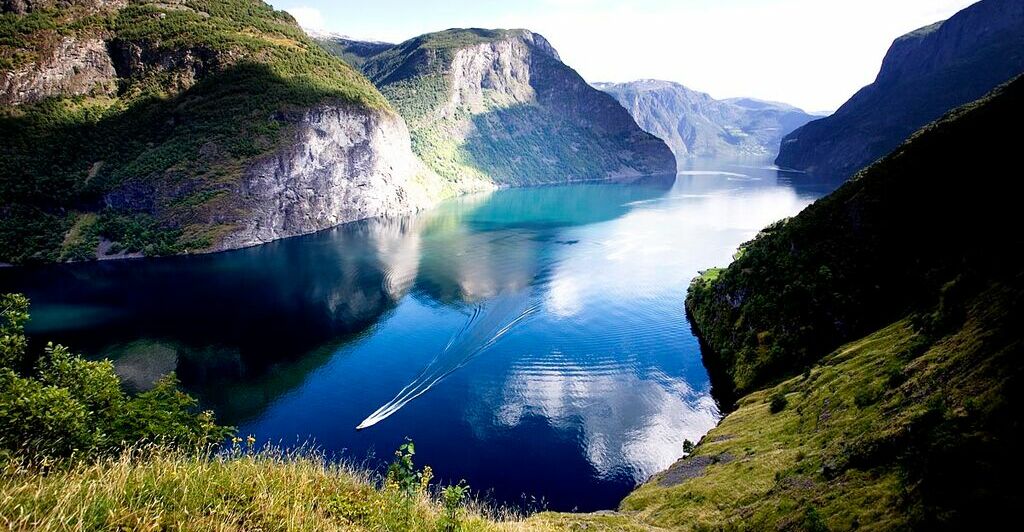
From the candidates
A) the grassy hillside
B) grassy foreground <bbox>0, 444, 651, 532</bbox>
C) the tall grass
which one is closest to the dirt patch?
the grassy hillside

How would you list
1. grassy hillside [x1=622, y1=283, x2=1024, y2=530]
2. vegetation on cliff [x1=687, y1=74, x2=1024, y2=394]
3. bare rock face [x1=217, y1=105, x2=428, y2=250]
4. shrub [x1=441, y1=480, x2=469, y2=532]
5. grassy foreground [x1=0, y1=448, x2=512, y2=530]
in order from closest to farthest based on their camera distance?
grassy foreground [x1=0, y1=448, x2=512, y2=530], shrub [x1=441, y1=480, x2=469, y2=532], grassy hillside [x1=622, y1=283, x2=1024, y2=530], vegetation on cliff [x1=687, y1=74, x2=1024, y2=394], bare rock face [x1=217, y1=105, x2=428, y2=250]

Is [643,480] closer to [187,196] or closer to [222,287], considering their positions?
[222,287]

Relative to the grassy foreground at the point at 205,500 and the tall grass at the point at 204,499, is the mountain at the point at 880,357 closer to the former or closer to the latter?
the tall grass at the point at 204,499

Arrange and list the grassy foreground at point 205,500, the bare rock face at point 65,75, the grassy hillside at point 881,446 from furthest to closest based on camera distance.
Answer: the bare rock face at point 65,75 < the grassy hillside at point 881,446 < the grassy foreground at point 205,500

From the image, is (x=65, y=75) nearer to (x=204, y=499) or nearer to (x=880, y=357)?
(x=204, y=499)

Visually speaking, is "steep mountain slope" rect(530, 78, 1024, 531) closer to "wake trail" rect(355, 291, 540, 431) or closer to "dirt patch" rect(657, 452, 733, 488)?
"dirt patch" rect(657, 452, 733, 488)

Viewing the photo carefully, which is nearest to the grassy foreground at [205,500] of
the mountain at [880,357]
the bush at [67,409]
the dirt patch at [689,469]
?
the bush at [67,409]
